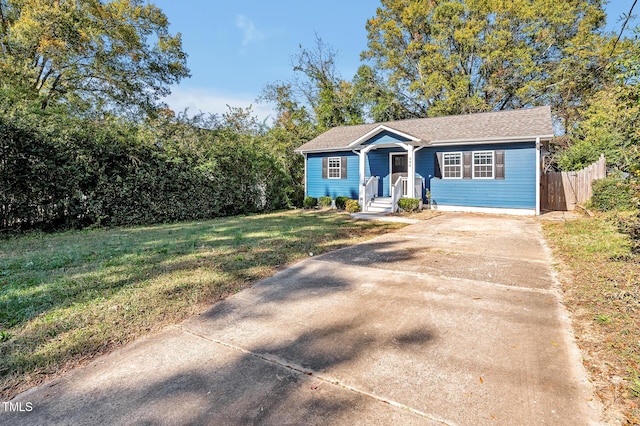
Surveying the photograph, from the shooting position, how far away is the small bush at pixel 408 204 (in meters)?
12.9

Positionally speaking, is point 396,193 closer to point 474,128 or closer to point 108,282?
point 474,128

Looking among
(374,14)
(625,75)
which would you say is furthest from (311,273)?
(374,14)

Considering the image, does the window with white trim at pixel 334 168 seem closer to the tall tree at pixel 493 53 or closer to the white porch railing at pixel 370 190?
the white porch railing at pixel 370 190

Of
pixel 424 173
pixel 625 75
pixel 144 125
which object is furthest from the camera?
pixel 424 173

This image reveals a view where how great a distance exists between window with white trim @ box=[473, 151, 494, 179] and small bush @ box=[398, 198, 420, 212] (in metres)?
2.57

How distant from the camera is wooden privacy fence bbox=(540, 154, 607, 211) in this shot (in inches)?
510

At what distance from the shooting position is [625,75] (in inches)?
162

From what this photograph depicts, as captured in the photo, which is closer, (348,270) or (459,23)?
(348,270)

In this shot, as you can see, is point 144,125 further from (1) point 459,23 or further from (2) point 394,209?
(1) point 459,23

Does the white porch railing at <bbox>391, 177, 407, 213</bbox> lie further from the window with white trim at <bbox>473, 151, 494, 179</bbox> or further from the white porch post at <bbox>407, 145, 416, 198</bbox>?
the window with white trim at <bbox>473, 151, 494, 179</bbox>

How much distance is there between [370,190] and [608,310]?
1129cm

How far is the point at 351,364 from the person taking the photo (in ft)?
8.42

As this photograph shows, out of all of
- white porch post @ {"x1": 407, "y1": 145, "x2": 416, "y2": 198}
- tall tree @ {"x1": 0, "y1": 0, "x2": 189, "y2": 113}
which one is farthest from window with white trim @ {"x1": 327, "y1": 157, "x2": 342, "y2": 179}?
tall tree @ {"x1": 0, "y1": 0, "x2": 189, "y2": 113}

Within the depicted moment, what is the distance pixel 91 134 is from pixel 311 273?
879cm
